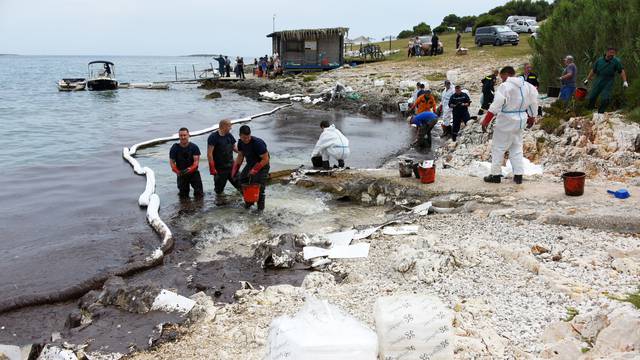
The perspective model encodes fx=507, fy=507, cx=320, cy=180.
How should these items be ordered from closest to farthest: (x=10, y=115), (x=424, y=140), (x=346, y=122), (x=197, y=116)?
(x=424, y=140)
(x=346, y=122)
(x=197, y=116)
(x=10, y=115)

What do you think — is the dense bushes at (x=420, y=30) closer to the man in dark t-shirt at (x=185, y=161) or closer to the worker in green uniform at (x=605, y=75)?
the worker in green uniform at (x=605, y=75)

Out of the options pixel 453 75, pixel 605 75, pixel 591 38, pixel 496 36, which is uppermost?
pixel 496 36

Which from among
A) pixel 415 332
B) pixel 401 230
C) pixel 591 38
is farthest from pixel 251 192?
pixel 591 38

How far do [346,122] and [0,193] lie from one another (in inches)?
542

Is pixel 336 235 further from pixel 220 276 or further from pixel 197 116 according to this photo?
pixel 197 116

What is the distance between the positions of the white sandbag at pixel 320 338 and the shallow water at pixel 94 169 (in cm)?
471

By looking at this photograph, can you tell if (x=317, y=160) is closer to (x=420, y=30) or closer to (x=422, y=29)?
(x=422, y=29)

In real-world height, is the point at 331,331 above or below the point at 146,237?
above

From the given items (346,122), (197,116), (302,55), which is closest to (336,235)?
(346,122)

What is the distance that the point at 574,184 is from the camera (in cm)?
752

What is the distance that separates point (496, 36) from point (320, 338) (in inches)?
1539

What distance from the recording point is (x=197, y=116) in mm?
25672

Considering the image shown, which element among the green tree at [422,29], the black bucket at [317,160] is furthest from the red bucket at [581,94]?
the green tree at [422,29]

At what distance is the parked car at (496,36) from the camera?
37.3 m
